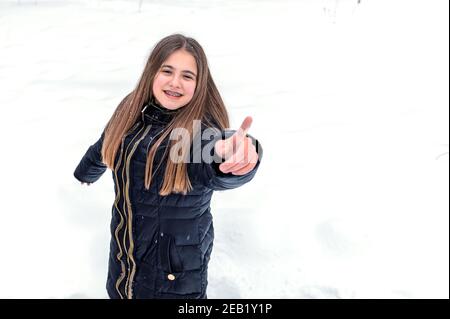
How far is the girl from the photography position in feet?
4.76

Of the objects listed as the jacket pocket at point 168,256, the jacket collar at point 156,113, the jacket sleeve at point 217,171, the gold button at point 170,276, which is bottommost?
the gold button at point 170,276

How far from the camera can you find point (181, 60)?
4.95 feet

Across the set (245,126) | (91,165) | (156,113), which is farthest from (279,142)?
(245,126)

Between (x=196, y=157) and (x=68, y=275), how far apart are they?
4.29 feet

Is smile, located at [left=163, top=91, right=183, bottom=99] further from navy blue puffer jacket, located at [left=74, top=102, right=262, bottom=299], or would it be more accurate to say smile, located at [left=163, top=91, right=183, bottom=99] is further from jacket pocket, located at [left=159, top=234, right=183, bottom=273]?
jacket pocket, located at [left=159, top=234, right=183, bottom=273]

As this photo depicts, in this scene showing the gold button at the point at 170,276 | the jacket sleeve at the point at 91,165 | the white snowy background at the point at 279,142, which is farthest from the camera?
the white snowy background at the point at 279,142

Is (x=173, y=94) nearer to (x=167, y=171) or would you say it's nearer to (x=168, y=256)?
(x=167, y=171)

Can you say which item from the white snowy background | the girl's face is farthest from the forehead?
the white snowy background

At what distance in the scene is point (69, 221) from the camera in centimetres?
252

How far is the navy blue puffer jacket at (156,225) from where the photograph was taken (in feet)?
4.94

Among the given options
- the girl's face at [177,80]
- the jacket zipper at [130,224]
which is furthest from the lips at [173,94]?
the jacket zipper at [130,224]

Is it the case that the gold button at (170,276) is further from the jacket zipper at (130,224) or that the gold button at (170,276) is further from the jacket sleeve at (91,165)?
the jacket sleeve at (91,165)
